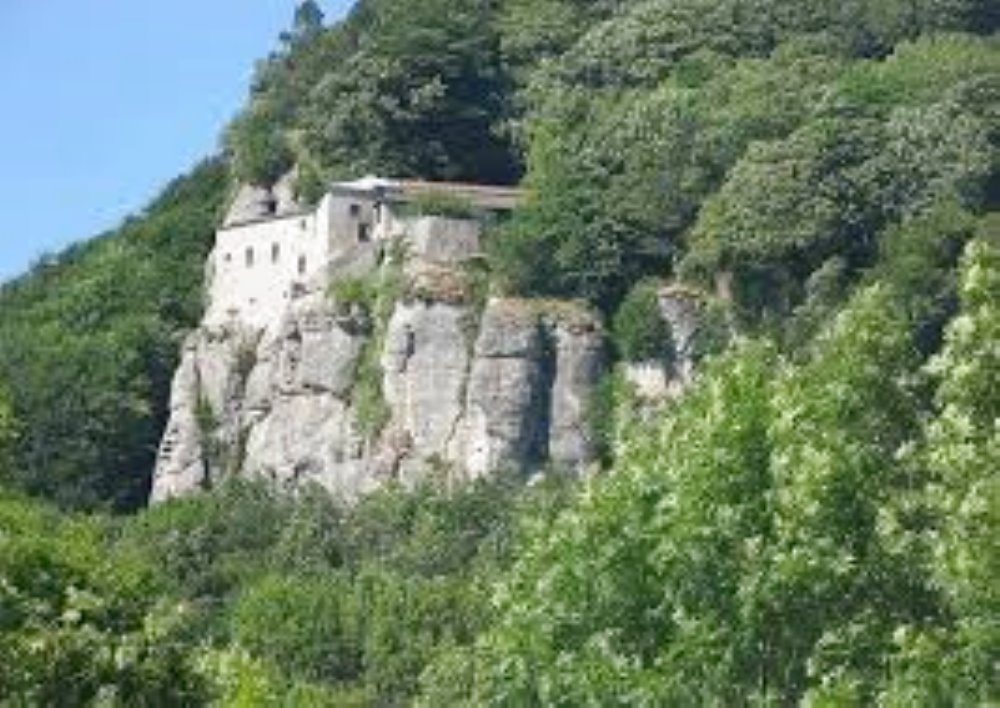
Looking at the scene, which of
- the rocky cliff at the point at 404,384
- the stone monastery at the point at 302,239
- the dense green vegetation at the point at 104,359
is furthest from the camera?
the dense green vegetation at the point at 104,359

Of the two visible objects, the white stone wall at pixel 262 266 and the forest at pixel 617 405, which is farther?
the white stone wall at pixel 262 266

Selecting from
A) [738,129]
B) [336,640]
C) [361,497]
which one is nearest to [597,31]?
[738,129]

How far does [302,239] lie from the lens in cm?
9962

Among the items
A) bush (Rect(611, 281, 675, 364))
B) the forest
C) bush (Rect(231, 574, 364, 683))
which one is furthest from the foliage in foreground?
bush (Rect(611, 281, 675, 364))

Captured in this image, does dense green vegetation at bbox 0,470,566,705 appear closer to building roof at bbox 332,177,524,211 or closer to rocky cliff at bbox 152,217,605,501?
rocky cliff at bbox 152,217,605,501

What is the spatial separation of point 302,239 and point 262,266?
2.37 meters

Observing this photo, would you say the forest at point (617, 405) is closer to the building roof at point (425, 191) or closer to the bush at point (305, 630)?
the bush at point (305, 630)

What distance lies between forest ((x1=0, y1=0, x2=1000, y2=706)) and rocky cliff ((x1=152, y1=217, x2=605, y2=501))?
1.37 metres

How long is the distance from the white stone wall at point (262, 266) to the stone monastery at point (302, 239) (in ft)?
0.10

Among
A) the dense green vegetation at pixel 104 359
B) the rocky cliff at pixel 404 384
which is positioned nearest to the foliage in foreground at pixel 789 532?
the rocky cliff at pixel 404 384

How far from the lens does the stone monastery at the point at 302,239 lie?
97.6m

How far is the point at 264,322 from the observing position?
330ft

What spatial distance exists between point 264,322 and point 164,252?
951cm

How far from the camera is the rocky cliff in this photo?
92.1 m
